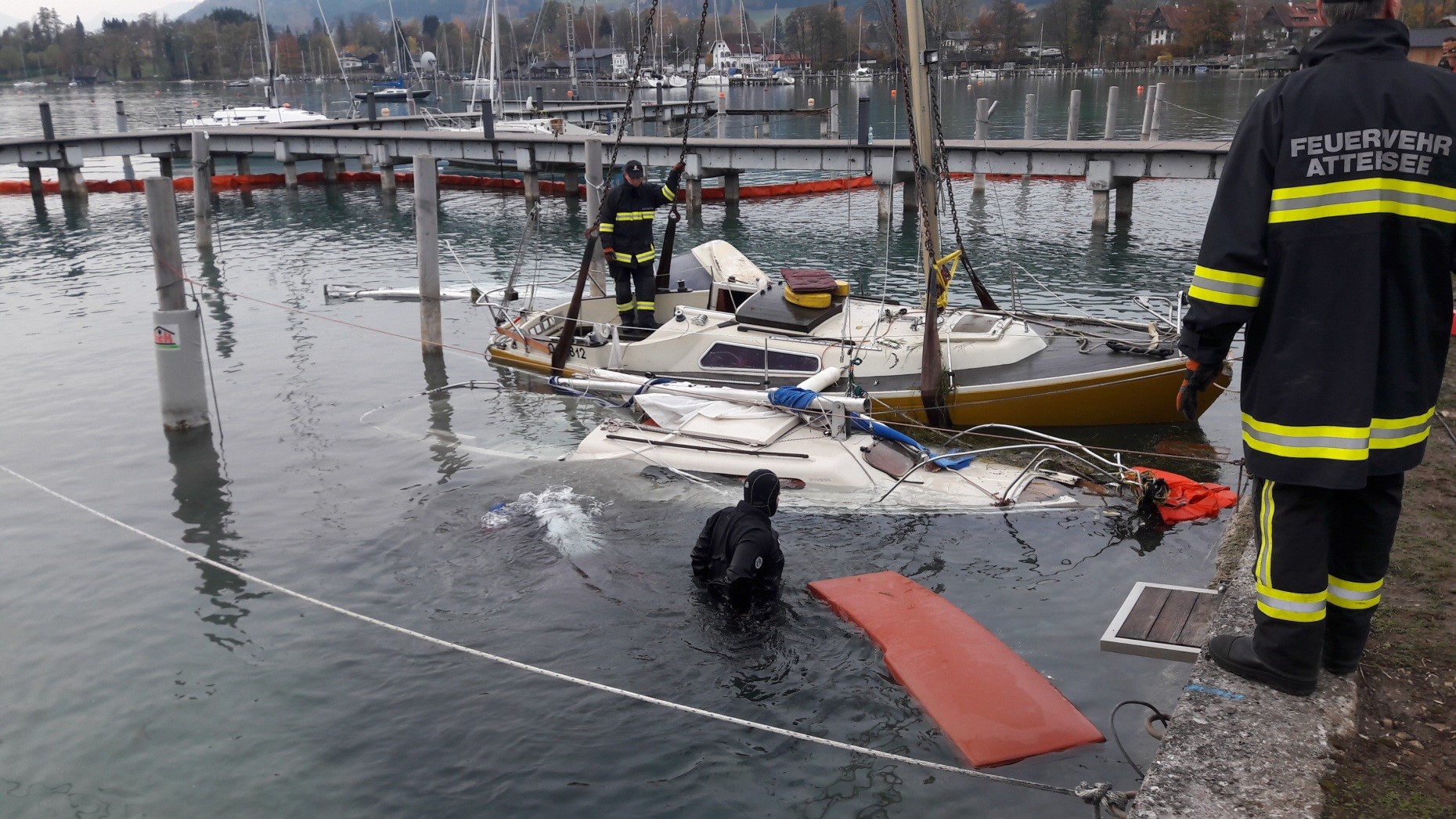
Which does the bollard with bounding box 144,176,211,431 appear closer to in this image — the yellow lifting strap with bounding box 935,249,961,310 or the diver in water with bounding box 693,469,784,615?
the diver in water with bounding box 693,469,784,615

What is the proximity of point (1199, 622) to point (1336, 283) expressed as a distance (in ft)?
8.36

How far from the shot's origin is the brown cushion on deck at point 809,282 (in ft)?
43.3

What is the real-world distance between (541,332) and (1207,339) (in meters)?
12.4

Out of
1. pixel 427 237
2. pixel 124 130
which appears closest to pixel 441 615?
pixel 427 237

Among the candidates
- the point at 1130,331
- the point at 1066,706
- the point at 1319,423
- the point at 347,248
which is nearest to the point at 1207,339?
the point at 1319,423

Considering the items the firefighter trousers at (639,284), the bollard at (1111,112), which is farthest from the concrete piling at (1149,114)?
the firefighter trousers at (639,284)

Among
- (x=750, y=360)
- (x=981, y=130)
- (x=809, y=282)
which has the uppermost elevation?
(x=981, y=130)

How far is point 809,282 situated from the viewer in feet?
43.7

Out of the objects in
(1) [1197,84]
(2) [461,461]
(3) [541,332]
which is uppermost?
(1) [1197,84]

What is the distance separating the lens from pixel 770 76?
106 m

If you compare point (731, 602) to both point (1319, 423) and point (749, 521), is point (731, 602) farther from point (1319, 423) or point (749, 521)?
point (1319, 423)

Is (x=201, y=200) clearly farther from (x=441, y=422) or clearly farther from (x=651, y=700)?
(x=651, y=700)

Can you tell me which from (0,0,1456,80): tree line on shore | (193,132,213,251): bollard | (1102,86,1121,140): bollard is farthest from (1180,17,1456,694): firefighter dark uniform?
(0,0,1456,80): tree line on shore

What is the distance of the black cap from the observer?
7465mm
